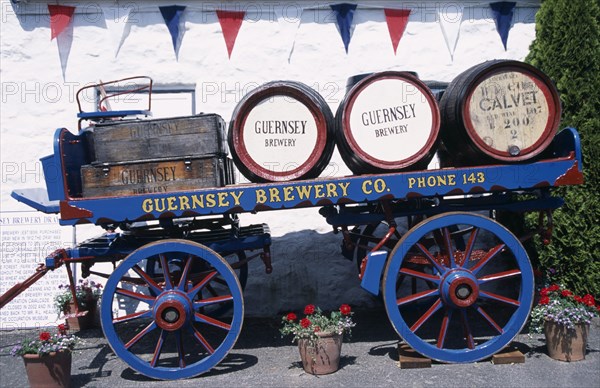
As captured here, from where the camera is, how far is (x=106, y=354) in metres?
5.46

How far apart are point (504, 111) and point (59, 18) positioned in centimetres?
468

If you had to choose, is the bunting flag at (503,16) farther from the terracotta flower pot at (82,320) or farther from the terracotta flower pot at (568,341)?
the terracotta flower pot at (82,320)

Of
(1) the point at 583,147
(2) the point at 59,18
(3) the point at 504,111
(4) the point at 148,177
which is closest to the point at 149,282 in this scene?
(4) the point at 148,177

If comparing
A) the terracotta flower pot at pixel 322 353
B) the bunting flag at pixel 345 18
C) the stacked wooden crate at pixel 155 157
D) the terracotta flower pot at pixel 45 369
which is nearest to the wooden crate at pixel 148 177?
the stacked wooden crate at pixel 155 157

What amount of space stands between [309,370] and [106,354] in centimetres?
191

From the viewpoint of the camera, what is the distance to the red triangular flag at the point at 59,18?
6.62m

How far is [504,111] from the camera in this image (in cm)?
483

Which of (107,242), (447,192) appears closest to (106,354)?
(107,242)

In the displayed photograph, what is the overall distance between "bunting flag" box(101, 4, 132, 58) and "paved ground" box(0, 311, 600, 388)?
10.4ft

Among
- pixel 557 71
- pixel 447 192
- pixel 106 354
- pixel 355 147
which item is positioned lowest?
pixel 106 354

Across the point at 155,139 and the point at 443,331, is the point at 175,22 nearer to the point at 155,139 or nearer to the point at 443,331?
the point at 155,139

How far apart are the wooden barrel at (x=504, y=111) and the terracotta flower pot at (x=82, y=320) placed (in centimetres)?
398

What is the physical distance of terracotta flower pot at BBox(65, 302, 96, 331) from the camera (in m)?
6.26

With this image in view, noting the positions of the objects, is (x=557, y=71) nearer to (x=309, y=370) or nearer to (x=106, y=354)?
(x=309, y=370)
